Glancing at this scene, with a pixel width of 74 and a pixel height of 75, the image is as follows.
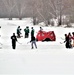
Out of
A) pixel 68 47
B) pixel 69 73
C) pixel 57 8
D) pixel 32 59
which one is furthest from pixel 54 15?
pixel 69 73

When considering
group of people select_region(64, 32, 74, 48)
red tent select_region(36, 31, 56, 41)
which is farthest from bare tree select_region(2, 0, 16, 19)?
group of people select_region(64, 32, 74, 48)

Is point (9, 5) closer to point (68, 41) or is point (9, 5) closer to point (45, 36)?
point (45, 36)

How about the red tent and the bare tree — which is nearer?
the red tent

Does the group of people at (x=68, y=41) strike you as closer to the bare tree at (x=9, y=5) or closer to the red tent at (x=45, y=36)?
the red tent at (x=45, y=36)

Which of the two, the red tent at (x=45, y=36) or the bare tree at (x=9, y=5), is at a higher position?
the bare tree at (x=9, y=5)

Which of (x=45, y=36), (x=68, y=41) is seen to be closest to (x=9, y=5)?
(x=45, y=36)

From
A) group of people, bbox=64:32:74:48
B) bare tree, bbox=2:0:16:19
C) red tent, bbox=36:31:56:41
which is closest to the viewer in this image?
group of people, bbox=64:32:74:48

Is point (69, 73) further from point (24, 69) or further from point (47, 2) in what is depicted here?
point (47, 2)

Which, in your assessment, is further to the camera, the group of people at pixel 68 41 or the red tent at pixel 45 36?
the red tent at pixel 45 36

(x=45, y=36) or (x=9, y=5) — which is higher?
(x=9, y=5)

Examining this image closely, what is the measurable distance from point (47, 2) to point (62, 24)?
6.80 meters

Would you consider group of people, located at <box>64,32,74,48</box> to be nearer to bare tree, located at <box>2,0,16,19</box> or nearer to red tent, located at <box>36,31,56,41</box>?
red tent, located at <box>36,31,56,41</box>

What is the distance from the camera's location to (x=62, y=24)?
5866cm

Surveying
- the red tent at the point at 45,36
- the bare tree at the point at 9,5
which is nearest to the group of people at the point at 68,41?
the red tent at the point at 45,36
